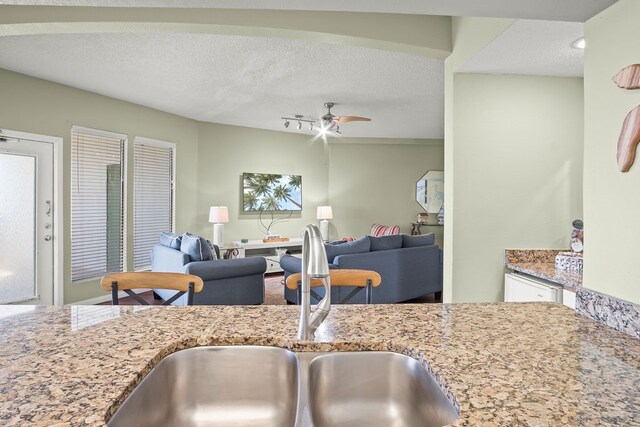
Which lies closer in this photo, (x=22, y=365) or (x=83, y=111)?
(x=22, y=365)

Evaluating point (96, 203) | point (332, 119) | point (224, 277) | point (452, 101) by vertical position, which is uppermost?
point (332, 119)

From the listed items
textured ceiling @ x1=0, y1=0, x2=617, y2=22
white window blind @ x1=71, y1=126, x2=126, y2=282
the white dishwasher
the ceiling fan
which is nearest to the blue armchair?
white window blind @ x1=71, y1=126, x2=126, y2=282

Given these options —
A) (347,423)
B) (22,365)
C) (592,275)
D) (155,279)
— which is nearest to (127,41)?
(155,279)

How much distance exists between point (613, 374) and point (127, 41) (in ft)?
11.8

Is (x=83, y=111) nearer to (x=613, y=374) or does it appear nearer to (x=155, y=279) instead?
(x=155, y=279)

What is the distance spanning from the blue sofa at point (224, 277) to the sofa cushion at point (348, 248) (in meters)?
0.75

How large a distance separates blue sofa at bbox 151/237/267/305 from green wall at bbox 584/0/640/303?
3.10 meters

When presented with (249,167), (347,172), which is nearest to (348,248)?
(249,167)

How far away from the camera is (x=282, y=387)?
3.33ft

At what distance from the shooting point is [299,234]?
717cm

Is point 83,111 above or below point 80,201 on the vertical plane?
above

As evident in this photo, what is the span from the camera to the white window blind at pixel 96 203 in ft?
14.9

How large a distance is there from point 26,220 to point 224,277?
2294 mm

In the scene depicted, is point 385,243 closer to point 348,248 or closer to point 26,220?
point 348,248
